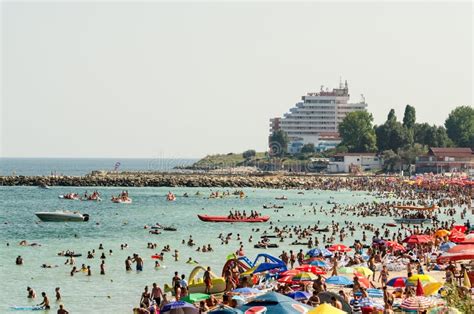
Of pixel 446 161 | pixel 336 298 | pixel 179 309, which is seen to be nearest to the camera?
pixel 336 298

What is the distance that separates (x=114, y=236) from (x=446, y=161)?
281ft

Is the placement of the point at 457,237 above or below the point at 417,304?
above

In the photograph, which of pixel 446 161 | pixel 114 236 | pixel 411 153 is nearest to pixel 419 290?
pixel 114 236

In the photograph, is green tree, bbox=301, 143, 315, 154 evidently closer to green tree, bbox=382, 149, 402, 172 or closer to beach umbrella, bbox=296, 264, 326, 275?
green tree, bbox=382, 149, 402, 172

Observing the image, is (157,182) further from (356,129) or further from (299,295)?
(299,295)

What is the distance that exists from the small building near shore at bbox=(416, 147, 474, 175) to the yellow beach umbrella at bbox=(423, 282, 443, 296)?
106190 mm

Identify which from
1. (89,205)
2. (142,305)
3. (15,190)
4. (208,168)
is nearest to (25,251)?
(142,305)

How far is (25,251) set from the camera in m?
50.2

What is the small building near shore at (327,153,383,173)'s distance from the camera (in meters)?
150

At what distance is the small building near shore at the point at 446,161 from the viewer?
435 ft

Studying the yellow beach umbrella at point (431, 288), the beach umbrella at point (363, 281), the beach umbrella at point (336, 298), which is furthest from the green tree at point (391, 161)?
the beach umbrella at point (336, 298)

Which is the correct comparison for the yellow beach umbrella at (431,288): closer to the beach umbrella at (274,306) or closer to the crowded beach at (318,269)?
the crowded beach at (318,269)

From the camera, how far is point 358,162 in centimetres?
15025

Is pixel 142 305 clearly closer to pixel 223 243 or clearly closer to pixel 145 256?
pixel 145 256
